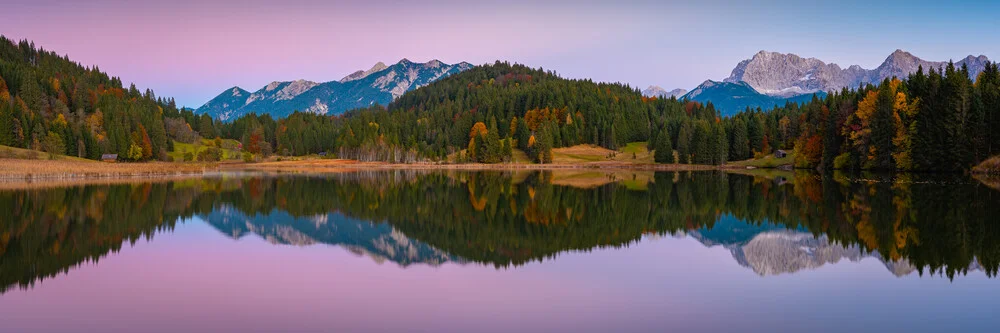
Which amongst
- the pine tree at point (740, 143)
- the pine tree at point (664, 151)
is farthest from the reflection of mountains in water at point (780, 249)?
the pine tree at point (740, 143)

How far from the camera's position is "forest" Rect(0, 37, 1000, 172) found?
7400 centimetres

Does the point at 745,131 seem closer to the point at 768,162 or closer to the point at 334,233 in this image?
the point at 768,162

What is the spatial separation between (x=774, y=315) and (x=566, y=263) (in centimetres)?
679

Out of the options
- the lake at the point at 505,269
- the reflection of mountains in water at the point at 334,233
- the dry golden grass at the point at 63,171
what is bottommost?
the reflection of mountains in water at the point at 334,233

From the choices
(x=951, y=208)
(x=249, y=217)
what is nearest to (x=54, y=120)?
(x=249, y=217)

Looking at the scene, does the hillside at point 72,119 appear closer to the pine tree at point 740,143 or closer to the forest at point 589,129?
the forest at point 589,129

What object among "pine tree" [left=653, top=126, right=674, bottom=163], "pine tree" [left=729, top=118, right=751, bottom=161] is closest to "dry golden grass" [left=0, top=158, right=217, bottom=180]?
"pine tree" [left=653, top=126, right=674, bottom=163]

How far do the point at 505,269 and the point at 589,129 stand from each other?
162m

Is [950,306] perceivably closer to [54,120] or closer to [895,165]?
[895,165]

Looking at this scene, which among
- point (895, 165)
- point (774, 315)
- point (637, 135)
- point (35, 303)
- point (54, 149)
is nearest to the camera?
point (774, 315)

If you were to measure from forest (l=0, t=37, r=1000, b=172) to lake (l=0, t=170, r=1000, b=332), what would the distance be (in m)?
47.9

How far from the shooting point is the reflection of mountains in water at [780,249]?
17.1 metres

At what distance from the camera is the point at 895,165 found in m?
81.8

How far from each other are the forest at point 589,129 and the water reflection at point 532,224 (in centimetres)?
3698
